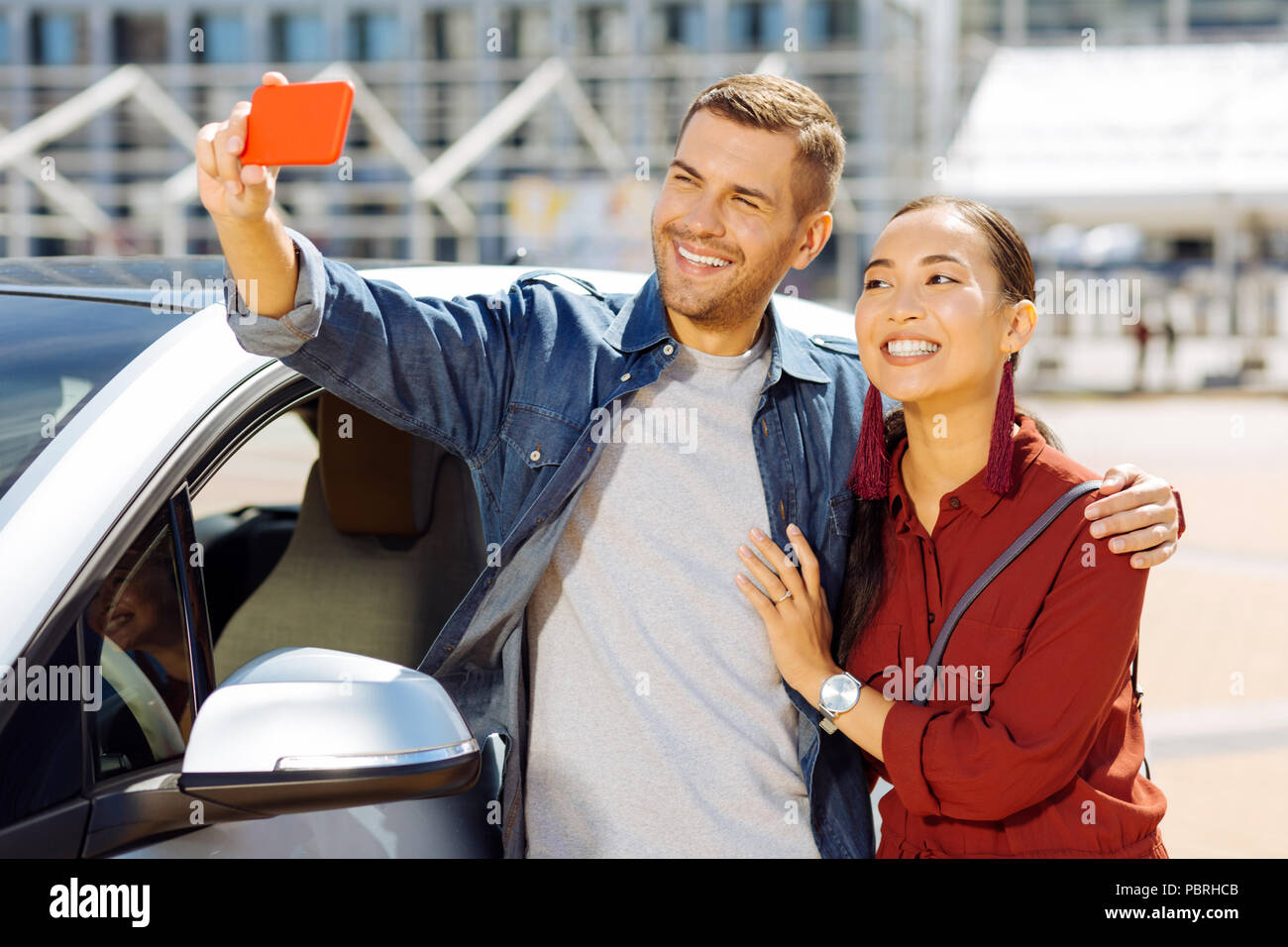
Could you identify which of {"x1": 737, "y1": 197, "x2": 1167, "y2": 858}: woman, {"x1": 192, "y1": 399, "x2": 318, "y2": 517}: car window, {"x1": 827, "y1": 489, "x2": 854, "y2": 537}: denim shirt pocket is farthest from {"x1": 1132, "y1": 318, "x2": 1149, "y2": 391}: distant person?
{"x1": 737, "y1": 197, "x2": 1167, "y2": 858}: woman

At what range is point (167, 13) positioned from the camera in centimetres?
2658

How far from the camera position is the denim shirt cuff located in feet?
5.82

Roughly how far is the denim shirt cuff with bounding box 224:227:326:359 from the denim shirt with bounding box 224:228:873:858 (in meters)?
0.03

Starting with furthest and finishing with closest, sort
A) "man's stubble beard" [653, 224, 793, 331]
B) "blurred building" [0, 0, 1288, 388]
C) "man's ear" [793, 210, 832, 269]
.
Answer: "blurred building" [0, 0, 1288, 388] < "man's ear" [793, 210, 832, 269] < "man's stubble beard" [653, 224, 793, 331]

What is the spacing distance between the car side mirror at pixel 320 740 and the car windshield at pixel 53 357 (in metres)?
0.44

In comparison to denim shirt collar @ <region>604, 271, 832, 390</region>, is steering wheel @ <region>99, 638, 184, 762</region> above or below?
below

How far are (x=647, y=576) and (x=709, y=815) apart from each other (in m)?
0.36

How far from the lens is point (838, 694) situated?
1944mm

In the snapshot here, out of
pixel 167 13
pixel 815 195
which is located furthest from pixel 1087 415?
pixel 167 13

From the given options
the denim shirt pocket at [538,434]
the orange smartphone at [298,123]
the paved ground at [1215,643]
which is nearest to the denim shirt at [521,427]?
the denim shirt pocket at [538,434]

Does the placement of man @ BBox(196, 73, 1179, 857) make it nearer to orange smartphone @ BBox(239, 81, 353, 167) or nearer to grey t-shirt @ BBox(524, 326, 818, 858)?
grey t-shirt @ BBox(524, 326, 818, 858)

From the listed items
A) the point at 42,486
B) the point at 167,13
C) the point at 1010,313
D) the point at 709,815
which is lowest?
the point at 709,815

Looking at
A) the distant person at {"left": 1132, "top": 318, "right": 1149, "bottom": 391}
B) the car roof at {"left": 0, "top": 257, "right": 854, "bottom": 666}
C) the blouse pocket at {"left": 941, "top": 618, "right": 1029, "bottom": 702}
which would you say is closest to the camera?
the car roof at {"left": 0, "top": 257, "right": 854, "bottom": 666}

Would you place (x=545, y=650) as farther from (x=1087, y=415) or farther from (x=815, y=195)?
(x=1087, y=415)
